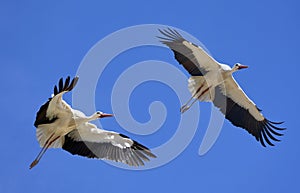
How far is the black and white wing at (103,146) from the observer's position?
549 inches

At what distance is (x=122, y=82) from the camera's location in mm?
14633

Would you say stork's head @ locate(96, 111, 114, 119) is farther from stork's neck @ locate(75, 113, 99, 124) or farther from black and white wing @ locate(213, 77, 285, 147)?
black and white wing @ locate(213, 77, 285, 147)

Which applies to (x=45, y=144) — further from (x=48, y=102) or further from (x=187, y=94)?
(x=187, y=94)

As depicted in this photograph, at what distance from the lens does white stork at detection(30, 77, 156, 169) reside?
13.5 m

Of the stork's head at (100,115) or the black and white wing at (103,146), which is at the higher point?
the stork's head at (100,115)

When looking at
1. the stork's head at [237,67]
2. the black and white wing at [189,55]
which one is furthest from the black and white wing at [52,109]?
the stork's head at [237,67]

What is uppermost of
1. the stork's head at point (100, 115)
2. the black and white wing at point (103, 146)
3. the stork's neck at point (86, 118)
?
the stork's head at point (100, 115)

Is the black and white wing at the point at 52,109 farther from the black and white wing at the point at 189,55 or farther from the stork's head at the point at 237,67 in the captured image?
the stork's head at the point at 237,67

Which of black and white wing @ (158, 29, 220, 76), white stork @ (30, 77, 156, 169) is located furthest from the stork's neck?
black and white wing @ (158, 29, 220, 76)

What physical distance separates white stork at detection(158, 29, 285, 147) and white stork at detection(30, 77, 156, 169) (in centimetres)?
223

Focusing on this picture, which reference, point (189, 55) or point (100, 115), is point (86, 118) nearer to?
point (100, 115)

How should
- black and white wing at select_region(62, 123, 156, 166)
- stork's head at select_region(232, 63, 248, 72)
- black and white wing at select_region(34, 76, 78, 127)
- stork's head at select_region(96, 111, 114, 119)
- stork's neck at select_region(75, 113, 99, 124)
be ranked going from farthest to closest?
stork's head at select_region(232, 63, 248, 72)
stork's head at select_region(96, 111, 114, 119)
black and white wing at select_region(62, 123, 156, 166)
stork's neck at select_region(75, 113, 99, 124)
black and white wing at select_region(34, 76, 78, 127)

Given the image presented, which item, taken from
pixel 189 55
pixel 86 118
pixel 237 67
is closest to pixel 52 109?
pixel 86 118

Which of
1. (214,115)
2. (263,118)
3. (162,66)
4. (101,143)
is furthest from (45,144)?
(263,118)
